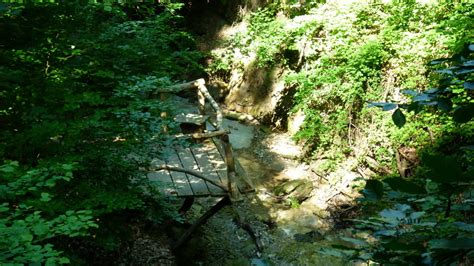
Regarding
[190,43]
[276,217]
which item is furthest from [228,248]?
[190,43]

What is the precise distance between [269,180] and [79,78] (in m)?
4.64

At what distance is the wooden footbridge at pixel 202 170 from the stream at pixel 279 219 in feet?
1.40

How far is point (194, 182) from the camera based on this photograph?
6.12m

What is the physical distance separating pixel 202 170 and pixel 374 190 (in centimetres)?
585

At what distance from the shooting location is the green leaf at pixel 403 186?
0.79 metres

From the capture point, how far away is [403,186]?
2.60 feet

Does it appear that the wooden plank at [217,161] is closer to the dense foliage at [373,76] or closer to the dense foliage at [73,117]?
the dense foliage at [373,76]

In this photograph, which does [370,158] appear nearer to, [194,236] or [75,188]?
[194,236]

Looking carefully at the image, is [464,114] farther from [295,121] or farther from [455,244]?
[295,121]

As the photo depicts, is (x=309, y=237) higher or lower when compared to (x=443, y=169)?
lower

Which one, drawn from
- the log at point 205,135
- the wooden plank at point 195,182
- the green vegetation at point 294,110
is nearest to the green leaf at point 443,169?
the green vegetation at point 294,110

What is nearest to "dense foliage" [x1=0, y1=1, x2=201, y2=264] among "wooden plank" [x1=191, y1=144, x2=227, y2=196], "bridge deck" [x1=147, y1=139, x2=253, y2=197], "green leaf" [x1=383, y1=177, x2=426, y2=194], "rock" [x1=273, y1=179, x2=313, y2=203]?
"bridge deck" [x1=147, y1=139, x2=253, y2=197]

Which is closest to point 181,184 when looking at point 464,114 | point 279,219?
point 279,219

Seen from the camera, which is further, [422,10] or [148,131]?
[422,10]
